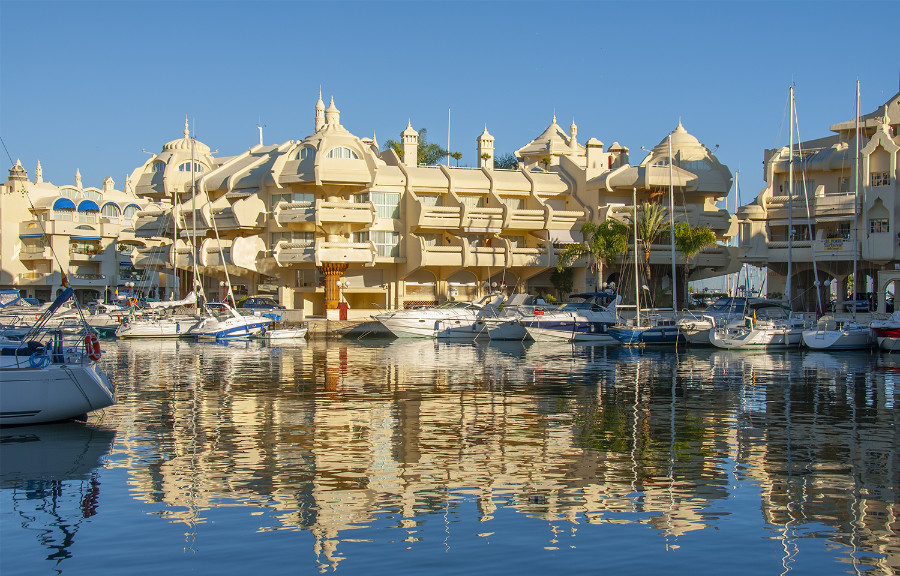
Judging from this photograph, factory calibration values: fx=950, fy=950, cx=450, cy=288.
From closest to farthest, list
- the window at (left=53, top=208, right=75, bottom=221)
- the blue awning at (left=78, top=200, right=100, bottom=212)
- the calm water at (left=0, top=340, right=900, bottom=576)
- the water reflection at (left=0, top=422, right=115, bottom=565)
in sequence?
1. the calm water at (left=0, top=340, right=900, bottom=576)
2. the water reflection at (left=0, top=422, right=115, bottom=565)
3. the window at (left=53, top=208, right=75, bottom=221)
4. the blue awning at (left=78, top=200, right=100, bottom=212)

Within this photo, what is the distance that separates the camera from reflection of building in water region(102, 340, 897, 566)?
611 inches

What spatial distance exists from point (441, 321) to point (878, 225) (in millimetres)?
30876

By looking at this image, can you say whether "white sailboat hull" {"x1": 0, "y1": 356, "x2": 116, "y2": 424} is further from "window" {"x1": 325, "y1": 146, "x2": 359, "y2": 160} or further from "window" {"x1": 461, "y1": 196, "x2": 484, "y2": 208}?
"window" {"x1": 461, "y1": 196, "x2": 484, "y2": 208}

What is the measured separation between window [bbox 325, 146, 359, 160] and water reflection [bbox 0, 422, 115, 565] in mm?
50138

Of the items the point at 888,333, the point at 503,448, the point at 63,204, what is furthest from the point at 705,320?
the point at 63,204

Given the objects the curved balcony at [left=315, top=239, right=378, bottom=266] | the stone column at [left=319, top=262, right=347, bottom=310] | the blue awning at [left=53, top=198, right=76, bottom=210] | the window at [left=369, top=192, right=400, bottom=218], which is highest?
the blue awning at [left=53, top=198, right=76, bottom=210]

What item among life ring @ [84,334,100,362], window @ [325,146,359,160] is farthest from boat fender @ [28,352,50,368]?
window @ [325,146,359,160]

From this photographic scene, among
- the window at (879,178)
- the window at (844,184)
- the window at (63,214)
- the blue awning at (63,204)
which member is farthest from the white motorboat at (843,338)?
the blue awning at (63,204)

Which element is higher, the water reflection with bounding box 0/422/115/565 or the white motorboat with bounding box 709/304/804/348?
the white motorboat with bounding box 709/304/804/348

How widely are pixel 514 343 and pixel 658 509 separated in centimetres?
4518

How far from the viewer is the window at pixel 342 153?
236 feet

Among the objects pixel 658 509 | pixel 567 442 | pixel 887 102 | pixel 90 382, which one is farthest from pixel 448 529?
pixel 887 102

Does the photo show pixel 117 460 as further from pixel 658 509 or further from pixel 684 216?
pixel 684 216

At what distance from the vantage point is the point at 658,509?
15.4m
